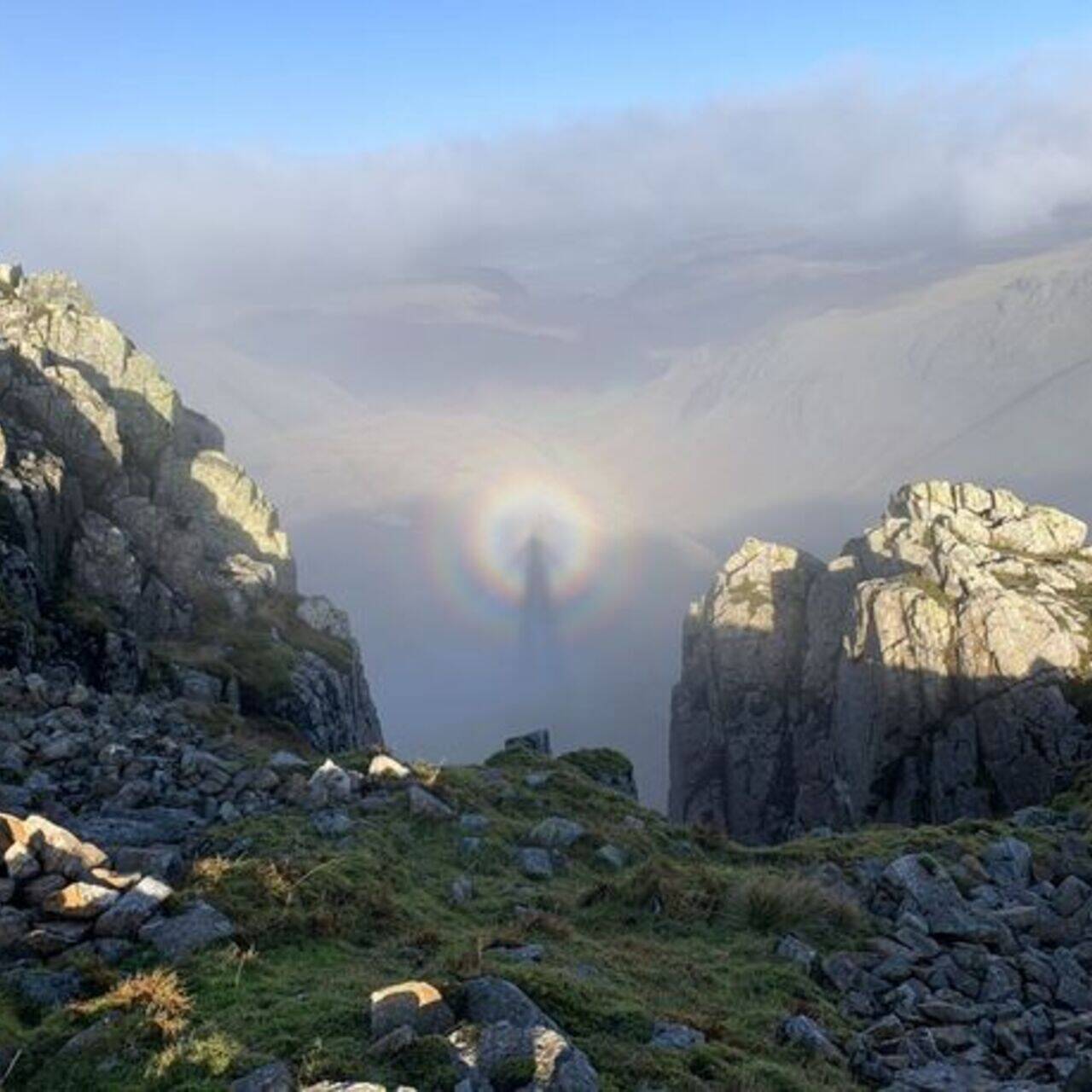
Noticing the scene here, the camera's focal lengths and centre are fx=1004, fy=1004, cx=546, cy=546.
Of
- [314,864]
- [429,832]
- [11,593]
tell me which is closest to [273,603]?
[11,593]

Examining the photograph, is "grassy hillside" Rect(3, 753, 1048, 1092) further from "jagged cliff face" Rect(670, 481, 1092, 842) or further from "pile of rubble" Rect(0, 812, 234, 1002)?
"jagged cliff face" Rect(670, 481, 1092, 842)

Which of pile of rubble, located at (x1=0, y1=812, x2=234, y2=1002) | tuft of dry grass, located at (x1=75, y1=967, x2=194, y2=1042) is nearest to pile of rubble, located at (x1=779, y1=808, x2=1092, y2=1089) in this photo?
tuft of dry grass, located at (x1=75, y1=967, x2=194, y2=1042)

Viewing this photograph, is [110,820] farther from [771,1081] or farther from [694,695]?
[694,695]

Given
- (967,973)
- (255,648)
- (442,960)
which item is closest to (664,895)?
(967,973)

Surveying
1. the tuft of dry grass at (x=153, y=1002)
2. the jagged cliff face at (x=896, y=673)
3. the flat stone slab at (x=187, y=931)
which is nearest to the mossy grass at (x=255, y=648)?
the jagged cliff face at (x=896, y=673)

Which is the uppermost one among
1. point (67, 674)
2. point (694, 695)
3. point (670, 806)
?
point (67, 674)

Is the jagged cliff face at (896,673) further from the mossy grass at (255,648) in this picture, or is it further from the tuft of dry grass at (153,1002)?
the tuft of dry grass at (153,1002)
